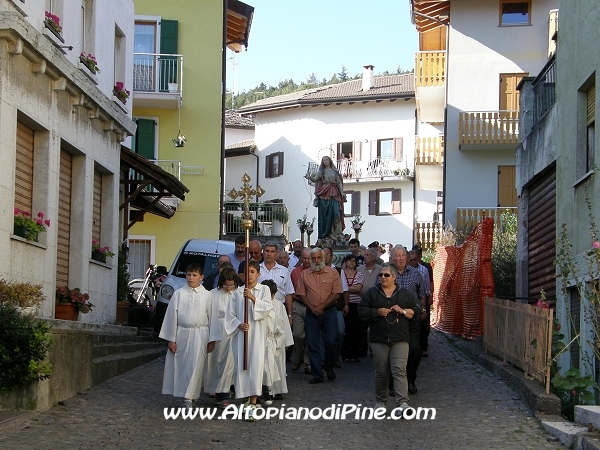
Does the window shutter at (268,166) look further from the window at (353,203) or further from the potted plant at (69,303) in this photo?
the potted plant at (69,303)

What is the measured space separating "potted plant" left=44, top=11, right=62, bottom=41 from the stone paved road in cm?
532

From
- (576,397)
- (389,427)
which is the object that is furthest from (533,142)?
(389,427)

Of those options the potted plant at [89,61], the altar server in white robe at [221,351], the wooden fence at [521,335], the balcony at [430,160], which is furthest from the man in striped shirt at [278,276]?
the balcony at [430,160]

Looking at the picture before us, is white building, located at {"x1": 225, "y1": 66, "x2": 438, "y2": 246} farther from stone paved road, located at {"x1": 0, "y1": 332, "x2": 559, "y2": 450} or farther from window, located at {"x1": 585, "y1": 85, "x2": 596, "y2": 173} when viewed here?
stone paved road, located at {"x1": 0, "y1": 332, "x2": 559, "y2": 450}

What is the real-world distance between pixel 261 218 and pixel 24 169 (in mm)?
30075

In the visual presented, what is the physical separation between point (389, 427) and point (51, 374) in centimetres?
379

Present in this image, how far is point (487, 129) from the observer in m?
37.2

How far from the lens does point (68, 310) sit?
16547mm

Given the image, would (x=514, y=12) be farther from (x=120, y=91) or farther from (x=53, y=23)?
(x=53, y=23)

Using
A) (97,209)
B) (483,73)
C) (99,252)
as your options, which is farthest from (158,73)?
(99,252)

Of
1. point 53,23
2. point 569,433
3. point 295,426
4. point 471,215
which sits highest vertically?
point 53,23

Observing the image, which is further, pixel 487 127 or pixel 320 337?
pixel 487 127

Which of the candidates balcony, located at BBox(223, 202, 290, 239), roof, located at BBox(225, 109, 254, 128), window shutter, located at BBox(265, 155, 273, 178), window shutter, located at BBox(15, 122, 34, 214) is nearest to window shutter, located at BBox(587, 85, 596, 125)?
window shutter, located at BBox(15, 122, 34, 214)

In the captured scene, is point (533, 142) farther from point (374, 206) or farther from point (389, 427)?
point (374, 206)
